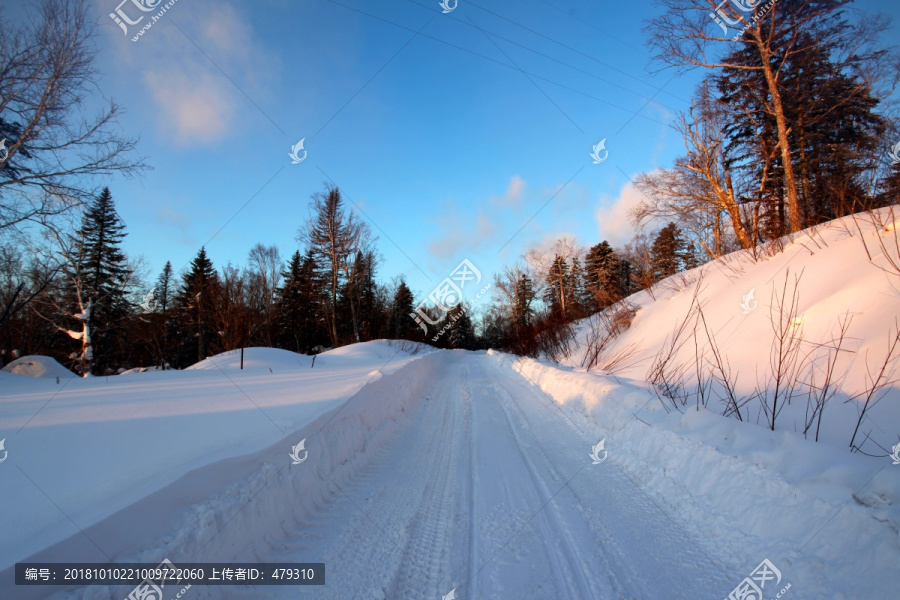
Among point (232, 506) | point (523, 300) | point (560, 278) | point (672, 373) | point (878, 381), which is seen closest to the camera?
point (232, 506)

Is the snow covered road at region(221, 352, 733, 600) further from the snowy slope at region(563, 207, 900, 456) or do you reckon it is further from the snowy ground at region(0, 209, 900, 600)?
the snowy slope at region(563, 207, 900, 456)

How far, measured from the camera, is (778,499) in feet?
7.72

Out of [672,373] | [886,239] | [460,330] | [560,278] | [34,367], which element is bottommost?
[672,373]

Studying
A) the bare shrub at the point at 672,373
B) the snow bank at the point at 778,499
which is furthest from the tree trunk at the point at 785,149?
the snow bank at the point at 778,499

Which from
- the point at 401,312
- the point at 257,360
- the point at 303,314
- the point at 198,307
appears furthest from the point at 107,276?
the point at 401,312

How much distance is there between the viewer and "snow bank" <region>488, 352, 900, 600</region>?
184cm

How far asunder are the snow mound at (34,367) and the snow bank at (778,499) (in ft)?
45.8

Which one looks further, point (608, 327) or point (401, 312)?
point (401, 312)

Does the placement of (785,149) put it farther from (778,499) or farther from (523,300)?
(523,300)

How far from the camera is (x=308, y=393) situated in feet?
17.9

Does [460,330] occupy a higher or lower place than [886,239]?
higher

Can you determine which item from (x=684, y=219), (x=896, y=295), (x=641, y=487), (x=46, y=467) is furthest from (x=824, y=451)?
(x=684, y=219)

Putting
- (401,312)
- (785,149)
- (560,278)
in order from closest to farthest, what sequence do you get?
1. (785,149)
2. (560,278)
3. (401,312)

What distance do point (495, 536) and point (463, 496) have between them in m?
0.71
